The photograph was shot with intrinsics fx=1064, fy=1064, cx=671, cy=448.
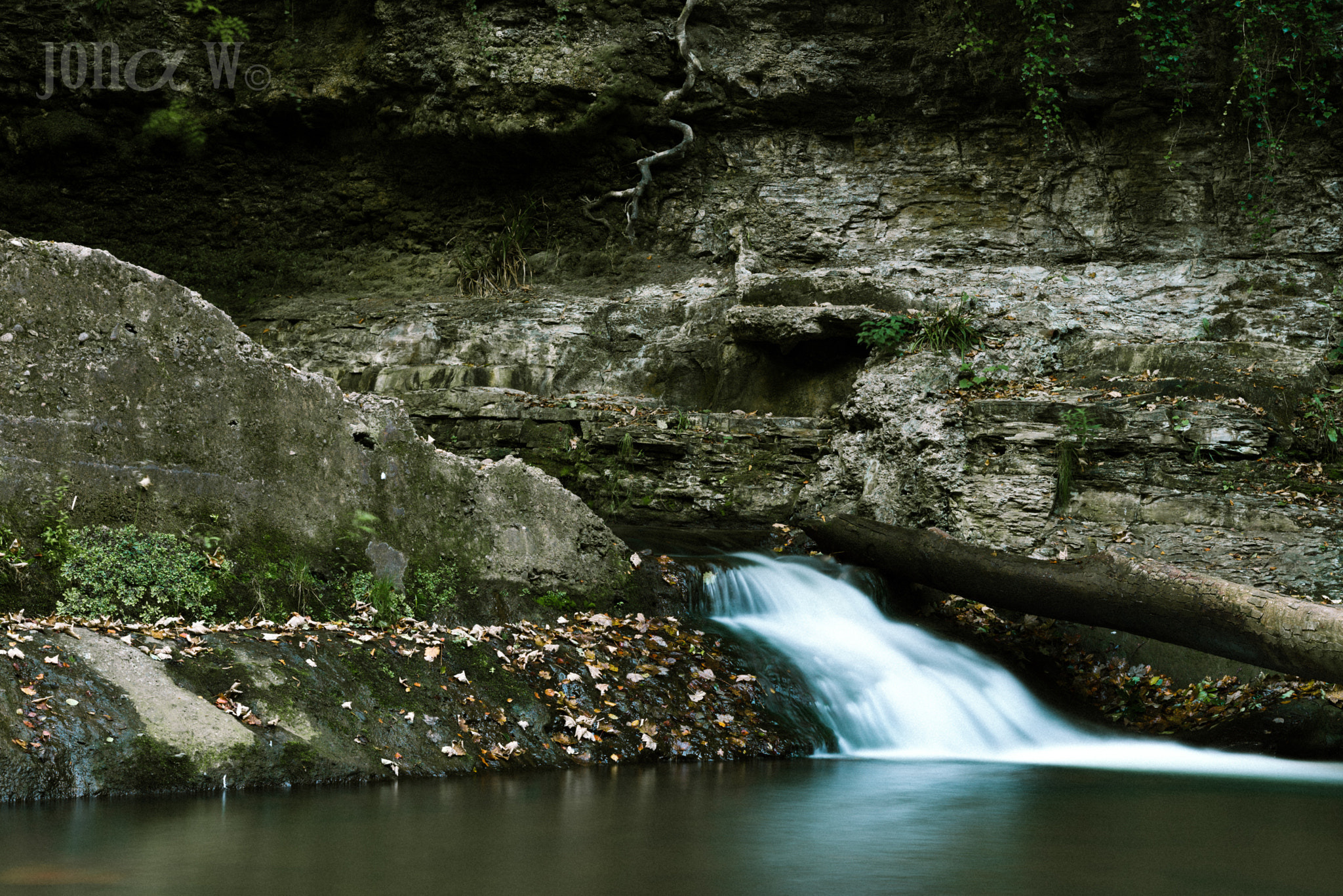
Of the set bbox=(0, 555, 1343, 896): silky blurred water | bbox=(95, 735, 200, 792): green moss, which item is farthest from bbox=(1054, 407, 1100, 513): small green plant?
bbox=(95, 735, 200, 792): green moss

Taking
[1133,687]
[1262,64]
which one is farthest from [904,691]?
[1262,64]

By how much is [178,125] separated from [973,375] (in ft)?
38.6

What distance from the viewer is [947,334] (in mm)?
11414

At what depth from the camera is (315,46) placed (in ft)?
50.6

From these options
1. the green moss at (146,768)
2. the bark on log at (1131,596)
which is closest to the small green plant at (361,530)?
the green moss at (146,768)

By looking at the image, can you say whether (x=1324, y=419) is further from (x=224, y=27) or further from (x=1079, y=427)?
(x=224, y=27)

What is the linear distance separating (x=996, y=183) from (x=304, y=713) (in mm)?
12381

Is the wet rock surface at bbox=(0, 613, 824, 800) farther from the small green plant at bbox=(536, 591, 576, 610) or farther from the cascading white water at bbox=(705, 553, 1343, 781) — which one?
the cascading white water at bbox=(705, 553, 1343, 781)

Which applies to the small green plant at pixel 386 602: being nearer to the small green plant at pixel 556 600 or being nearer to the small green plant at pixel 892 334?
the small green plant at pixel 556 600

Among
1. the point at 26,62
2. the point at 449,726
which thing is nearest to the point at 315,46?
the point at 26,62

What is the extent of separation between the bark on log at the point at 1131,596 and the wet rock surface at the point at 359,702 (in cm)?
199

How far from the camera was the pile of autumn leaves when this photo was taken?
729 centimetres

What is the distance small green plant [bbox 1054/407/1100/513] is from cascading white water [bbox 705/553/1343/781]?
7.16 ft

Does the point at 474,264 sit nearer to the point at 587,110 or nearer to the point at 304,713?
the point at 587,110
